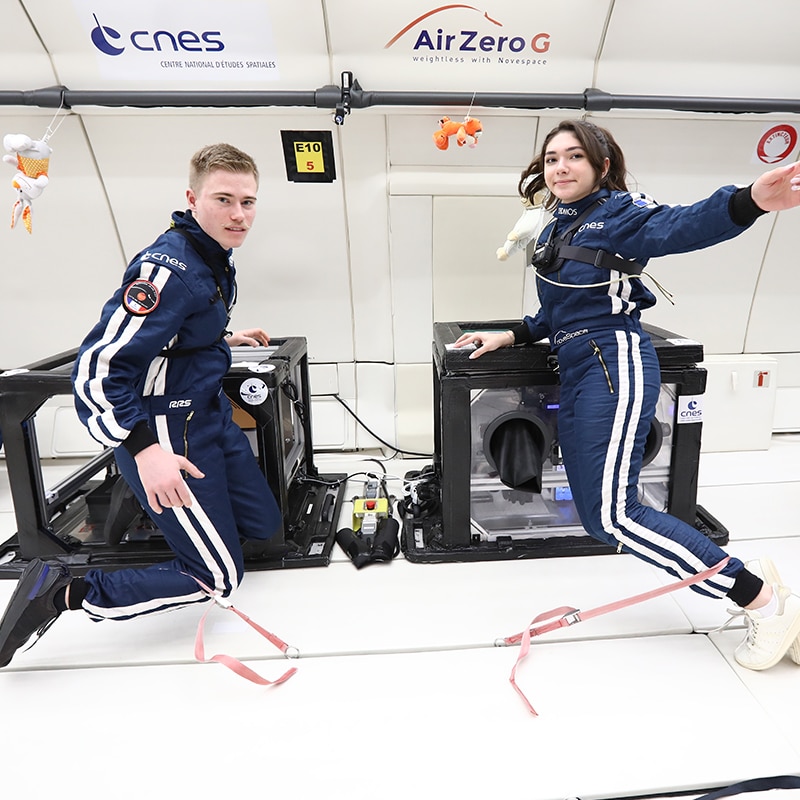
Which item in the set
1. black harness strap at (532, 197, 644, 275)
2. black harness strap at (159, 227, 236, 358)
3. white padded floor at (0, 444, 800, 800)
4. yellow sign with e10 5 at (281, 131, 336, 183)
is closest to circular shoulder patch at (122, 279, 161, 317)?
black harness strap at (159, 227, 236, 358)

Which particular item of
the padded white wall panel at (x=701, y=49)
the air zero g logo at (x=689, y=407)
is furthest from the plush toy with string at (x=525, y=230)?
the air zero g logo at (x=689, y=407)

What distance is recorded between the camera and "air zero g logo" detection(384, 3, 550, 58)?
2.33 meters

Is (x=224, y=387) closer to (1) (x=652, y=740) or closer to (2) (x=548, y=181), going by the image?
(2) (x=548, y=181)

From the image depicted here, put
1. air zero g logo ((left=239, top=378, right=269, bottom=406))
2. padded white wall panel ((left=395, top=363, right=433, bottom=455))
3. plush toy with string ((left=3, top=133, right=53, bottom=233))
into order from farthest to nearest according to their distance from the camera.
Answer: padded white wall panel ((left=395, top=363, right=433, bottom=455)), plush toy with string ((left=3, top=133, right=53, bottom=233)), air zero g logo ((left=239, top=378, right=269, bottom=406))

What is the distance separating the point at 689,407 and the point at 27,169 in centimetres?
274

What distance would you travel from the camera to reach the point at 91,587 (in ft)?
5.35

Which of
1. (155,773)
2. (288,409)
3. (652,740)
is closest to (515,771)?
(652,740)

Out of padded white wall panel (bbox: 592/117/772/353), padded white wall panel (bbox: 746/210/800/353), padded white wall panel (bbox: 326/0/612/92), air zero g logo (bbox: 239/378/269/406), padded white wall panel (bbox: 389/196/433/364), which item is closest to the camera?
air zero g logo (bbox: 239/378/269/406)

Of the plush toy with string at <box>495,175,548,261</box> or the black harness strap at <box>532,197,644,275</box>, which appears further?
the plush toy with string at <box>495,175,548,261</box>

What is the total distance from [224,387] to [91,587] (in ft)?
2.44

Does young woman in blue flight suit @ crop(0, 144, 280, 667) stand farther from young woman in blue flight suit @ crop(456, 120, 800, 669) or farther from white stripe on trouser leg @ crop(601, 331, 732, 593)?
white stripe on trouser leg @ crop(601, 331, 732, 593)

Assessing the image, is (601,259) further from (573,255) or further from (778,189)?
(778,189)

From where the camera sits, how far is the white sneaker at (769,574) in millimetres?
1558

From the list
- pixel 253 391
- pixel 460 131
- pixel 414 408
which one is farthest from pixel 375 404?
pixel 460 131
